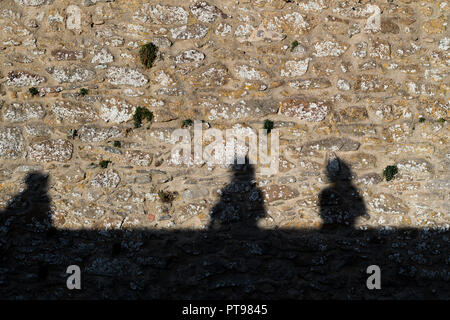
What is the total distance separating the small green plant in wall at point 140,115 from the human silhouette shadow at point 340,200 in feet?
10.8

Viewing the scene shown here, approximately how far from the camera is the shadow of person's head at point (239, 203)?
707 centimetres

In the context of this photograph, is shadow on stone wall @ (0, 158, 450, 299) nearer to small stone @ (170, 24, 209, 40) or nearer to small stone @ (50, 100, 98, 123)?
small stone @ (50, 100, 98, 123)

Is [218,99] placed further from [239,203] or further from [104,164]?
[104,164]

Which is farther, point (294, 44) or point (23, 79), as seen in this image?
point (294, 44)

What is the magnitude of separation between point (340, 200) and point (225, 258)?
7.35 ft

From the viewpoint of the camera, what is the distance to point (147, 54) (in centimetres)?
738

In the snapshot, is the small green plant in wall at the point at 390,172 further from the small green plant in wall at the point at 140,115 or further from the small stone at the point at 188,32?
the small green plant in wall at the point at 140,115

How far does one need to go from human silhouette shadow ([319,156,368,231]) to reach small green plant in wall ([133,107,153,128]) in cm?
328

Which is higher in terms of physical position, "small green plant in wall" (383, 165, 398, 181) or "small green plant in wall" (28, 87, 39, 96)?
"small green plant in wall" (28, 87, 39, 96)

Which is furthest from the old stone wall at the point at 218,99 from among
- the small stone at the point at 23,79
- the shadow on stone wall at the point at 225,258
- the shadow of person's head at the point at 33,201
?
the shadow on stone wall at the point at 225,258

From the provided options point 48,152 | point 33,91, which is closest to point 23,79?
point 33,91

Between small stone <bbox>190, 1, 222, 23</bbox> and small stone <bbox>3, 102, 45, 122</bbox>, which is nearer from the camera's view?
small stone <bbox>3, 102, 45, 122</bbox>

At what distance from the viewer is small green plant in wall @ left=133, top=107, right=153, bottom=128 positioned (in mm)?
7273

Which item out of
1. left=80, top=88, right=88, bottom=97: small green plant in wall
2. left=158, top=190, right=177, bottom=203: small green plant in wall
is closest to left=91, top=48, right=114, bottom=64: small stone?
left=80, top=88, right=88, bottom=97: small green plant in wall
